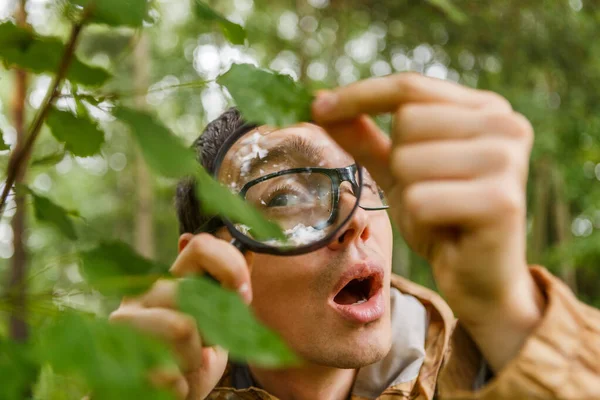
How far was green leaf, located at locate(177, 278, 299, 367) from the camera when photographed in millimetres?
705

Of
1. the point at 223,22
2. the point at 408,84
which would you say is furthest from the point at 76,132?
the point at 408,84

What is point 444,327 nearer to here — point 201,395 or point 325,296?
point 325,296

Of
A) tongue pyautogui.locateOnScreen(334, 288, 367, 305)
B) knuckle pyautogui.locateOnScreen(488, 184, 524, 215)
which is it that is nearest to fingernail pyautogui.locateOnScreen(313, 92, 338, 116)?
knuckle pyautogui.locateOnScreen(488, 184, 524, 215)

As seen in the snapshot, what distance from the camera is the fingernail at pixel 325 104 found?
105 centimetres

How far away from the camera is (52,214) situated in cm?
114

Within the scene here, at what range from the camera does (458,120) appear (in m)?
0.99

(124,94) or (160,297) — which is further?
(160,297)

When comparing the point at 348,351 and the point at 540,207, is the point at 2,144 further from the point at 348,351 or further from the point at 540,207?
the point at 540,207

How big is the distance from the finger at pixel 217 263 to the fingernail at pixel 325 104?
1.24ft

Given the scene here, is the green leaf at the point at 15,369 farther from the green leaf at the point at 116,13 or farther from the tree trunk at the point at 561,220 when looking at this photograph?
the tree trunk at the point at 561,220

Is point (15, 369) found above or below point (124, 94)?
below

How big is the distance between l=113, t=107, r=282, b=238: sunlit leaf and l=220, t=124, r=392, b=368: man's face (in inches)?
32.6

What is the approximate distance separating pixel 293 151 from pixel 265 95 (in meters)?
0.70

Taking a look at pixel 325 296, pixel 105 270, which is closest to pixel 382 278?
pixel 325 296
